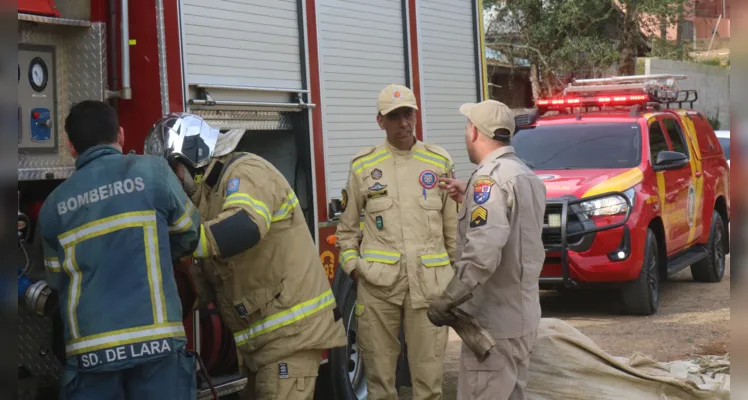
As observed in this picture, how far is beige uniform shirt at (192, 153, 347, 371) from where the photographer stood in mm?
4125

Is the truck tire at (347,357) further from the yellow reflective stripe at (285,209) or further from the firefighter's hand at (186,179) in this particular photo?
the firefighter's hand at (186,179)

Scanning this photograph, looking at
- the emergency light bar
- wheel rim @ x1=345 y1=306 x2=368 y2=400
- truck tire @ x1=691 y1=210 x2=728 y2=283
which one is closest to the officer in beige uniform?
wheel rim @ x1=345 y1=306 x2=368 y2=400

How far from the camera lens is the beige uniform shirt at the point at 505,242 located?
3961 mm

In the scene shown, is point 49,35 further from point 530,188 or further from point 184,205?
point 530,188

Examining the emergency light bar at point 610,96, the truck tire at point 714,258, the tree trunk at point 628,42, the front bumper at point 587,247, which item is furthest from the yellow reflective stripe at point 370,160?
the tree trunk at point 628,42

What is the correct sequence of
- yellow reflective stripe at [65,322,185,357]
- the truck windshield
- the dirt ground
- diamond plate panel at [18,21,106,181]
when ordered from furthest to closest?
the truck windshield, the dirt ground, diamond plate panel at [18,21,106,181], yellow reflective stripe at [65,322,185,357]

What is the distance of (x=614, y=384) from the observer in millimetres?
5832

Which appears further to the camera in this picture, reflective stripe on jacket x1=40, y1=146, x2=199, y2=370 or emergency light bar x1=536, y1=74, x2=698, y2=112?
emergency light bar x1=536, y1=74, x2=698, y2=112

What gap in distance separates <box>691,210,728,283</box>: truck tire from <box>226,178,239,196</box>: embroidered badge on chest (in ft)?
28.6

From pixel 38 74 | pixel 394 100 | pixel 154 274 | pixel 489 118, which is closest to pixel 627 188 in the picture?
pixel 394 100

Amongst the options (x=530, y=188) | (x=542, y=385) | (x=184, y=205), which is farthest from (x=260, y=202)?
(x=542, y=385)

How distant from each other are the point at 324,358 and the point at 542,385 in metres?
1.35

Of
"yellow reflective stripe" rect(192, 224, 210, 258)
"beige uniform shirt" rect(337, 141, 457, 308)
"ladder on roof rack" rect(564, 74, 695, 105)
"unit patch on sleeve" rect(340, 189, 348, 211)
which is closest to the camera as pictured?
"yellow reflective stripe" rect(192, 224, 210, 258)

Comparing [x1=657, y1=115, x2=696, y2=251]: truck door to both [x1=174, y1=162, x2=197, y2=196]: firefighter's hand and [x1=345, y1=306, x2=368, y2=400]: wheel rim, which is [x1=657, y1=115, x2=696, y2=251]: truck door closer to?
[x1=345, y1=306, x2=368, y2=400]: wheel rim
